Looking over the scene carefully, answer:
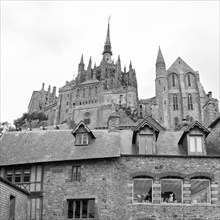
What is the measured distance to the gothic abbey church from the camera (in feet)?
255

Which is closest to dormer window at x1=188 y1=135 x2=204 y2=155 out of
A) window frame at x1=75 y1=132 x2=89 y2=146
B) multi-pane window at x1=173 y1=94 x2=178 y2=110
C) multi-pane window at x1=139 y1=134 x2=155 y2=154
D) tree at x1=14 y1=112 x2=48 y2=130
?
multi-pane window at x1=139 y1=134 x2=155 y2=154

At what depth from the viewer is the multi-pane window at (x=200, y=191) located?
19.4 m

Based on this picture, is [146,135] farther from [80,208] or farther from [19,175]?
[19,175]

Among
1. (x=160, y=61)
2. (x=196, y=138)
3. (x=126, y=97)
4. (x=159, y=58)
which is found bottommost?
(x=196, y=138)

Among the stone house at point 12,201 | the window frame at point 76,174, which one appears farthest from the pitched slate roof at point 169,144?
the stone house at point 12,201

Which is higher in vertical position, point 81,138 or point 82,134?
point 82,134

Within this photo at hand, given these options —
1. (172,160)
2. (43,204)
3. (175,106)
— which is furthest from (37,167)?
(175,106)

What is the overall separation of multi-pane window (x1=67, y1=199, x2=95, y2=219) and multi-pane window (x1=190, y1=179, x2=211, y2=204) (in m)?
5.12

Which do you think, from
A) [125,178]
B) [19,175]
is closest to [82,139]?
[125,178]

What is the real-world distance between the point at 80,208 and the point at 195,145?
6.94 meters

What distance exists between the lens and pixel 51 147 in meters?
21.8

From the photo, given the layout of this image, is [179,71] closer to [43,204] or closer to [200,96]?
[200,96]

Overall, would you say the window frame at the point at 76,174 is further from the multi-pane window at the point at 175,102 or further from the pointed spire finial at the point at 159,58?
the pointed spire finial at the point at 159,58

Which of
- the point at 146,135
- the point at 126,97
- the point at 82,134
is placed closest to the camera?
the point at 146,135
